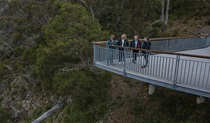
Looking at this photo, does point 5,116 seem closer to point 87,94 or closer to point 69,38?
point 87,94

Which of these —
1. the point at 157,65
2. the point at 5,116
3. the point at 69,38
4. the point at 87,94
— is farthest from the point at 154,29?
the point at 5,116

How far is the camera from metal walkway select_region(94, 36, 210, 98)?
512 centimetres

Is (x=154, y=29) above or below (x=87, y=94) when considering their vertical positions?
above

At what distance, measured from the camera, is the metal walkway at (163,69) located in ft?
16.8

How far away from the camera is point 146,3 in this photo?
15344mm

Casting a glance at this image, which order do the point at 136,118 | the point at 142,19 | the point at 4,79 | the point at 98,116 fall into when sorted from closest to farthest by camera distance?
the point at 136,118 → the point at 98,116 → the point at 142,19 → the point at 4,79

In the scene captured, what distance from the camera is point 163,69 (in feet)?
21.1

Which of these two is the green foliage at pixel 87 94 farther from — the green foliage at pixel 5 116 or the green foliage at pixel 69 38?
the green foliage at pixel 5 116

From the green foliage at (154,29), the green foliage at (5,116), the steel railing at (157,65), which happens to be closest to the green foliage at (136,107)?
the steel railing at (157,65)

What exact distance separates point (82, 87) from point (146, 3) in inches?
379

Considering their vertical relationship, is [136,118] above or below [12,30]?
below

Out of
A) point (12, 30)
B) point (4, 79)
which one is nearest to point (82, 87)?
point (12, 30)

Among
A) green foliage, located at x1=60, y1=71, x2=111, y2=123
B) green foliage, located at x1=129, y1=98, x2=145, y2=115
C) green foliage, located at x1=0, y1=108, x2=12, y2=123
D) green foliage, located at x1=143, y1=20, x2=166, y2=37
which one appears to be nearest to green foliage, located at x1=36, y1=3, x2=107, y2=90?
green foliage, located at x1=60, y1=71, x2=111, y2=123

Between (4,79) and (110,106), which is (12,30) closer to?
(4,79)
